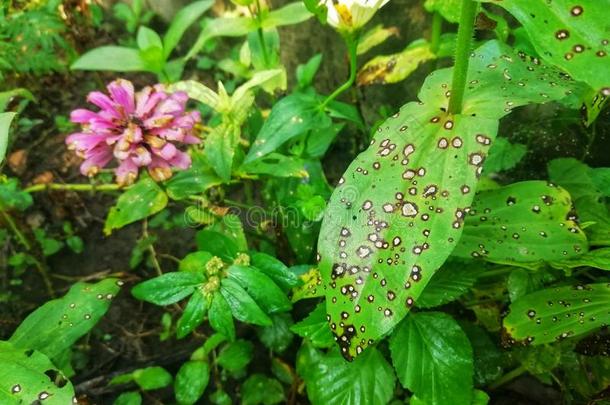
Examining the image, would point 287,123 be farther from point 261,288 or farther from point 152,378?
point 152,378

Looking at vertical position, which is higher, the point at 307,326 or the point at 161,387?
the point at 307,326

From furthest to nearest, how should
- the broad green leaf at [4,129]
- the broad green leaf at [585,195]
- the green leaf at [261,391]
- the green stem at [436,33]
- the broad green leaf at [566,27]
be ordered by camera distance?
the green leaf at [261,391] < the green stem at [436,33] < the broad green leaf at [585,195] < the broad green leaf at [4,129] < the broad green leaf at [566,27]

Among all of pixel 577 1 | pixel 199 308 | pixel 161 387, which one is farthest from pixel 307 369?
pixel 577 1

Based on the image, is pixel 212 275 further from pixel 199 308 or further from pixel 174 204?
pixel 174 204

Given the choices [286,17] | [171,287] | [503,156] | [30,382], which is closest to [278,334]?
[171,287]

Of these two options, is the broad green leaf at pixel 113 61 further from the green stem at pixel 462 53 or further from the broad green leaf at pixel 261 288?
the green stem at pixel 462 53

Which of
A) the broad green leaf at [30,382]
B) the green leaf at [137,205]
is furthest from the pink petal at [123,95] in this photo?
the broad green leaf at [30,382]

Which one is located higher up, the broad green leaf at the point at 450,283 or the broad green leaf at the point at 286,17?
the broad green leaf at the point at 286,17
